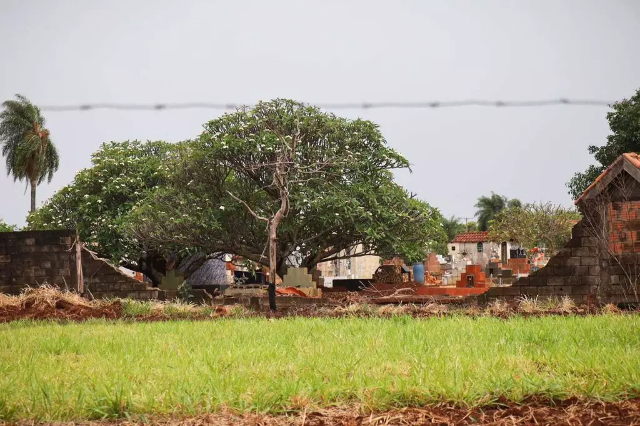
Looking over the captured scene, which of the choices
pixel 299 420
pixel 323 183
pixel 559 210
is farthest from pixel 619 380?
pixel 559 210

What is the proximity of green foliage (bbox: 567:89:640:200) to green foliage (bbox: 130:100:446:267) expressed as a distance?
1652cm

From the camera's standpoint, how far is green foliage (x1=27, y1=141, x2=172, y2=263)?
3234cm

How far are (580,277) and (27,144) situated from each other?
4144 centimetres

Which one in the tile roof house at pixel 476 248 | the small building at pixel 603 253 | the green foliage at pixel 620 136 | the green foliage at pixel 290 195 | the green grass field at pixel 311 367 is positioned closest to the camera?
the green grass field at pixel 311 367

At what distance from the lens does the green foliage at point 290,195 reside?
2611 cm

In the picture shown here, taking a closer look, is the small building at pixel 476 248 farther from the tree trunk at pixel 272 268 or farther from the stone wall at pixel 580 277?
the stone wall at pixel 580 277

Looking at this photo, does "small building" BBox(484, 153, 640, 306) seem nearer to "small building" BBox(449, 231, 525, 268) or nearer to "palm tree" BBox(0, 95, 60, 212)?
"palm tree" BBox(0, 95, 60, 212)

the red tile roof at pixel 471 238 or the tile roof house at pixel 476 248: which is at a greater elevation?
the red tile roof at pixel 471 238

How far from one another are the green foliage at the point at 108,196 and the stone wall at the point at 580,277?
2035 centimetres

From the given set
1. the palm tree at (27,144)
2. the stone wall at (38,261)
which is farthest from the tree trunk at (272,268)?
the palm tree at (27,144)

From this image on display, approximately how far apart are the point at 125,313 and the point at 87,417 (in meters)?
10.1

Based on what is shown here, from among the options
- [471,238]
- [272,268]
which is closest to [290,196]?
[272,268]

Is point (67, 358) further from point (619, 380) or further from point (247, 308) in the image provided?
point (247, 308)

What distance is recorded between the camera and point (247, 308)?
51.6 ft
